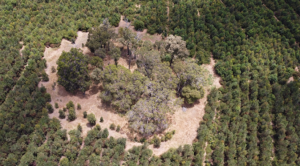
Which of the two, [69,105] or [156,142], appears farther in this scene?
[69,105]

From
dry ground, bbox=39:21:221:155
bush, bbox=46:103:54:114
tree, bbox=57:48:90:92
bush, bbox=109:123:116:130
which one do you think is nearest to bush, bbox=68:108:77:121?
dry ground, bbox=39:21:221:155

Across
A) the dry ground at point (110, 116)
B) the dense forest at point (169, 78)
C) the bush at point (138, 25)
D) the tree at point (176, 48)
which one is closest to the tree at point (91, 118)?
the dense forest at point (169, 78)

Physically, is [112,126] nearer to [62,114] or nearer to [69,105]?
[69,105]

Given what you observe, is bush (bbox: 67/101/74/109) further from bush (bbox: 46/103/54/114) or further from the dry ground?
bush (bbox: 46/103/54/114)

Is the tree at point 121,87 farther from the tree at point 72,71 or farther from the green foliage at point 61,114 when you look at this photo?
the green foliage at point 61,114

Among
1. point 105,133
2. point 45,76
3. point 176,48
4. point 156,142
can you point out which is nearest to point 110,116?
point 105,133

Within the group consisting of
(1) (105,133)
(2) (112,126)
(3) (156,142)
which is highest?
(2) (112,126)

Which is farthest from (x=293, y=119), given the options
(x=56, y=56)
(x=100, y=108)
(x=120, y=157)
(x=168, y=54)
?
(x=56, y=56)
